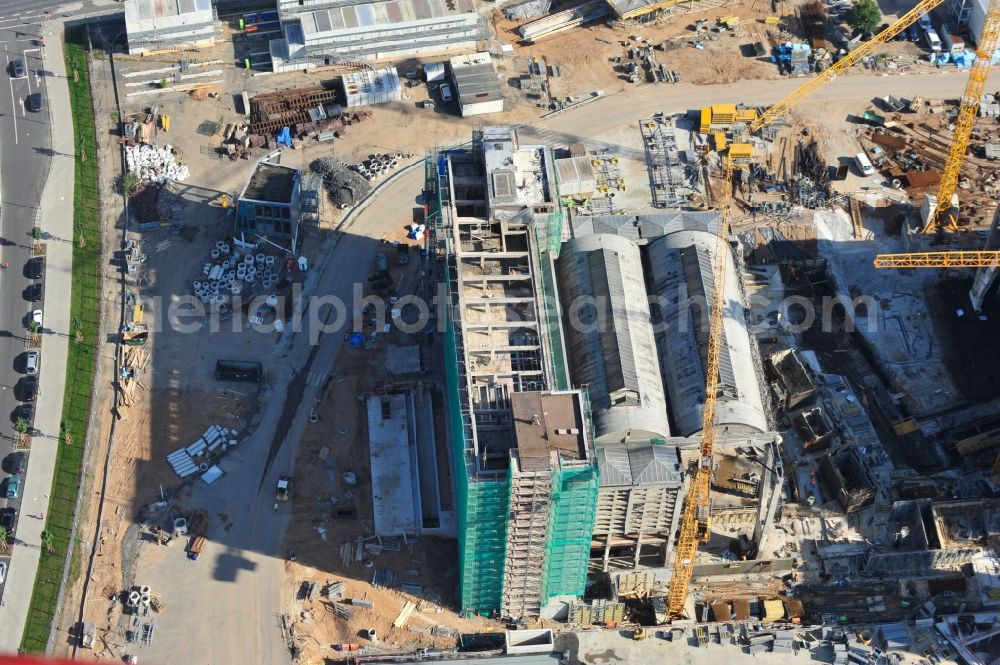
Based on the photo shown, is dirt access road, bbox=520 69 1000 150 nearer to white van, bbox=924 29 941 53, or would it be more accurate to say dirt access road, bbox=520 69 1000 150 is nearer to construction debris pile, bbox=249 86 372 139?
white van, bbox=924 29 941 53

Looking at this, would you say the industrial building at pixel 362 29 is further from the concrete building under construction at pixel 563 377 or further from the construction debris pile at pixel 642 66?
the concrete building under construction at pixel 563 377

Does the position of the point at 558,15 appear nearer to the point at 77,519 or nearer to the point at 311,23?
the point at 311,23

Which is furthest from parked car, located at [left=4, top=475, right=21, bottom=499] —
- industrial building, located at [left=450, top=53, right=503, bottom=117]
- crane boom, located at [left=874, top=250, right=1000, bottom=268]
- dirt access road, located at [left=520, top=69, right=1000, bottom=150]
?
crane boom, located at [left=874, top=250, right=1000, bottom=268]

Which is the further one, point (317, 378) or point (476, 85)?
point (476, 85)

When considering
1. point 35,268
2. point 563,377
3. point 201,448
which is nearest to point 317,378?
point 201,448

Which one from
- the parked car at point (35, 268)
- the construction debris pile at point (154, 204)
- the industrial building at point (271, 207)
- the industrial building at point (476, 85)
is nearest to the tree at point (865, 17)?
the industrial building at point (476, 85)

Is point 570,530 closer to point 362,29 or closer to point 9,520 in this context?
point 9,520
